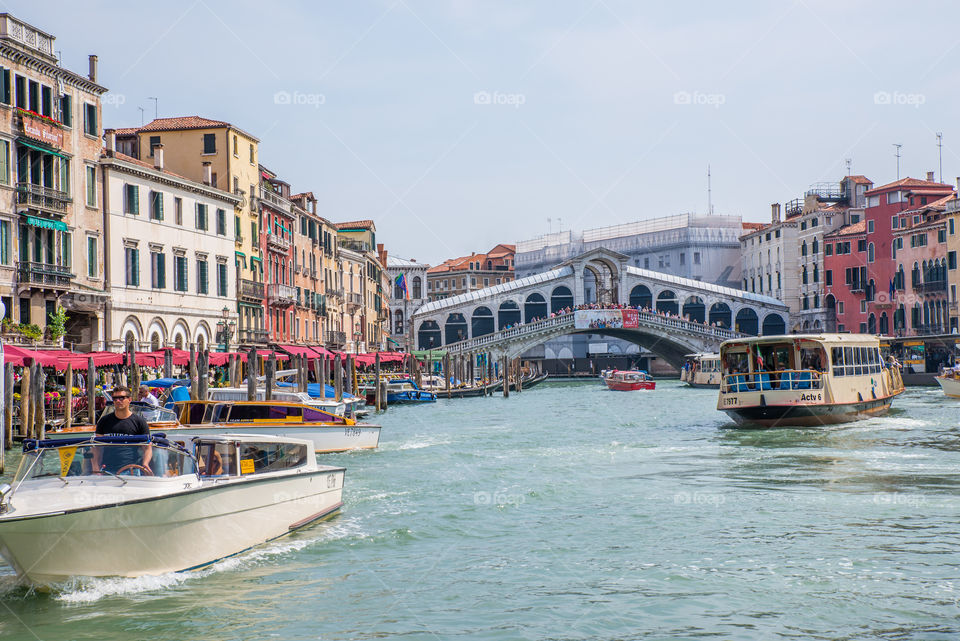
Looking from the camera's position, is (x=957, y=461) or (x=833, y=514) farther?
(x=957, y=461)

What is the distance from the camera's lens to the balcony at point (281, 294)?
143ft

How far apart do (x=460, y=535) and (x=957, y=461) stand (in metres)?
9.77

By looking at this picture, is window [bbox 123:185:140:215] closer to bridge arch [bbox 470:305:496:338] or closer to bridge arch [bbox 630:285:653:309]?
bridge arch [bbox 470:305:496:338]

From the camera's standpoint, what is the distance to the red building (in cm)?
6069

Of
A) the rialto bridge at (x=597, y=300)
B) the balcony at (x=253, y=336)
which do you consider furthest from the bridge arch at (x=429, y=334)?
the balcony at (x=253, y=336)

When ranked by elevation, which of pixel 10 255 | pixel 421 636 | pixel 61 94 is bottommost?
pixel 421 636

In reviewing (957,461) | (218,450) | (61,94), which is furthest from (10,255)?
(957,461)

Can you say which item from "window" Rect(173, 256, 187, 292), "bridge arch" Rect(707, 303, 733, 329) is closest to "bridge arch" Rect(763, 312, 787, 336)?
"bridge arch" Rect(707, 303, 733, 329)

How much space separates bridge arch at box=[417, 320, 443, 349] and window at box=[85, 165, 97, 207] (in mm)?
41880

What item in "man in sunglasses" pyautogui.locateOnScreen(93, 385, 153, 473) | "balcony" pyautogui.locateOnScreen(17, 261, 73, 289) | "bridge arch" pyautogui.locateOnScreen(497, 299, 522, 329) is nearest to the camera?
"man in sunglasses" pyautogui.locateOnScreen(93, 385, 153, 473)

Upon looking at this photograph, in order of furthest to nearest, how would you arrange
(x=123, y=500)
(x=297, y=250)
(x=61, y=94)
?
(x=297, y=250), (x=61, y=94), (x=123, y=500)

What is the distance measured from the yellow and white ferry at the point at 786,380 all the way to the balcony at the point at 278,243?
74.3 ft

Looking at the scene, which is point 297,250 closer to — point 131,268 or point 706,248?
point 131,268

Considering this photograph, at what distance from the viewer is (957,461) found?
1822 centimetres
